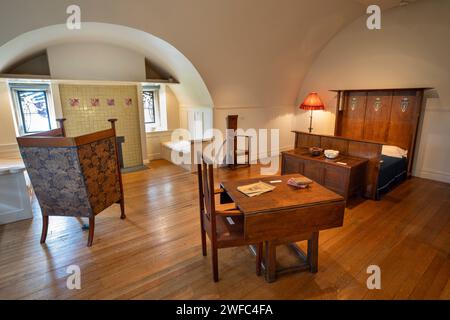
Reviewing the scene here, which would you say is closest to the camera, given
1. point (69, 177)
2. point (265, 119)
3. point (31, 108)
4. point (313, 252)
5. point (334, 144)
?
point (313, 252)

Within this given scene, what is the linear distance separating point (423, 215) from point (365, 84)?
2786 mm

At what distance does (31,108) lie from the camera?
14.1ft

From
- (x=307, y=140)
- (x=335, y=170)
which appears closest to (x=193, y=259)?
(x=335, y=170)

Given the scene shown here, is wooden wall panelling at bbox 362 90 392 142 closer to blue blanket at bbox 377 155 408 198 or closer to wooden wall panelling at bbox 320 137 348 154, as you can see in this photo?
blue blanket at bbox 377 155 408 198

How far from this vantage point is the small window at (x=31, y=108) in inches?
164

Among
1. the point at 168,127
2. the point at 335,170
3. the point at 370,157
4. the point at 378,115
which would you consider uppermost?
the point at 378,115

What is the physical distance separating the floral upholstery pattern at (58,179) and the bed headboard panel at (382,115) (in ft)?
13.2

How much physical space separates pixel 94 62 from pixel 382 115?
5.23m

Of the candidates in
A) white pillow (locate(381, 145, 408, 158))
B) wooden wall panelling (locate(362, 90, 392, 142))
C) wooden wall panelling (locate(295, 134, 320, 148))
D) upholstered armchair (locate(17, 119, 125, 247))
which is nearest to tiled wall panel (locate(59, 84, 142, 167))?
upholstered armchair (locate(17, 119, 125, 247))

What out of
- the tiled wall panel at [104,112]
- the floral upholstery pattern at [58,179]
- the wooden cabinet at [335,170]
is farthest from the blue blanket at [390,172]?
the tiled wall panel at [104,112]

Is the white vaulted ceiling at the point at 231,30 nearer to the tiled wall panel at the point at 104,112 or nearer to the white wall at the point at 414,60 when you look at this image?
the white wall at the point at 414,60

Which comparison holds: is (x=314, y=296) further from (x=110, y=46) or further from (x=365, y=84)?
(x=110, y=46)

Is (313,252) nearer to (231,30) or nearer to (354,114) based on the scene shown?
(231,30)

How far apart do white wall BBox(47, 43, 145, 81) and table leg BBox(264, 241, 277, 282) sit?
418cm
